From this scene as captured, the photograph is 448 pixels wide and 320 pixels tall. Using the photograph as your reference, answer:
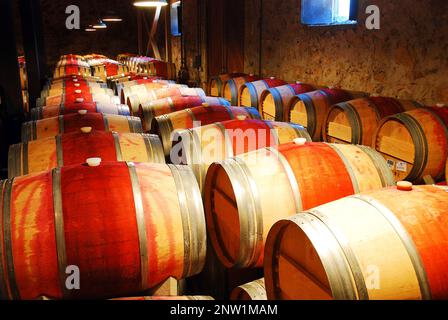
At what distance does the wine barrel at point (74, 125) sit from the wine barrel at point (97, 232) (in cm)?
142

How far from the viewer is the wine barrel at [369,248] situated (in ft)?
5.48

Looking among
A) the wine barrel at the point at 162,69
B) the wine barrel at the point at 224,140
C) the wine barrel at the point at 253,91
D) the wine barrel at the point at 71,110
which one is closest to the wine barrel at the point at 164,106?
the wine barrel at the point at 71,110

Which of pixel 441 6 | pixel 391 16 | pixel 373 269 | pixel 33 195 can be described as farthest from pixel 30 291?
pixel 391 16

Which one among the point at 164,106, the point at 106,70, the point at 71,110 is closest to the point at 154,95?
the point at 164,106

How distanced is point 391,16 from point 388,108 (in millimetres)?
1596

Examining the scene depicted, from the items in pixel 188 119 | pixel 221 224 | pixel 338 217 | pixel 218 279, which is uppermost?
pixel 188 119

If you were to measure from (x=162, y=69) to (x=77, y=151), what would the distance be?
36.6 feet

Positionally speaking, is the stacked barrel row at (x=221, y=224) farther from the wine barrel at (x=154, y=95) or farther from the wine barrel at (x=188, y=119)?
the wine barrel at (x=154, y=95)

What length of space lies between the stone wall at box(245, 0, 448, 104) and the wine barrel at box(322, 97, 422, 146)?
52cm

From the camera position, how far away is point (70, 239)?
1.96 m

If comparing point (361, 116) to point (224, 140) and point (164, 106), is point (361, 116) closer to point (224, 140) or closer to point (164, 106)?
point (224, 140)

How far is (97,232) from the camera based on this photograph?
2.00 m

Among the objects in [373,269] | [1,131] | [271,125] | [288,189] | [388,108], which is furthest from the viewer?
[1,131]
